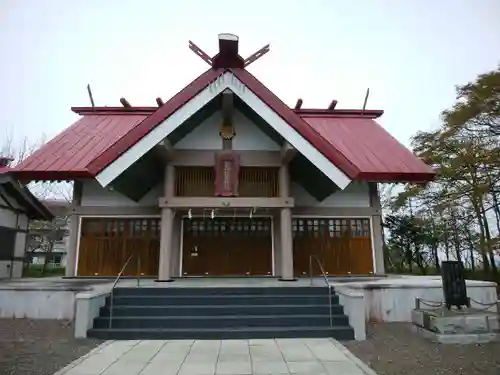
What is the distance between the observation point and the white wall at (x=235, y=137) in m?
9.50

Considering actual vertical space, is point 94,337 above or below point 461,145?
below

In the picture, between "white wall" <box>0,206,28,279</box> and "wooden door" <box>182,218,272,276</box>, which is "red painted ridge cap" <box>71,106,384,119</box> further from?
"wooden door" <box>182,218,272,276</box>

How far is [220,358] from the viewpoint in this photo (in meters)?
4.95

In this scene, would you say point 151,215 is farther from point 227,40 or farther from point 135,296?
point 227,40

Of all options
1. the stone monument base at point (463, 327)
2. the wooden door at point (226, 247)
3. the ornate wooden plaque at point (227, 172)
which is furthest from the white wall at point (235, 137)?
the stone monument base at point (463, 327)

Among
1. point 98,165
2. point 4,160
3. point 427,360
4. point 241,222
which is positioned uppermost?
point 4,160

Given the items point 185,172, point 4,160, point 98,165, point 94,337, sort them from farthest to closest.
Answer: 1. point 4,160
2. point 185,172
3. point 98,165
4. point 94,337

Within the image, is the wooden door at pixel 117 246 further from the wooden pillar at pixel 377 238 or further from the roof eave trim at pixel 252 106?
the wooden pillar at pixel 377 238

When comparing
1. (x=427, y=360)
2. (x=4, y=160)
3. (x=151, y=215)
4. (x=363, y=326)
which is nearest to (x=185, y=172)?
(x=151, y=215)

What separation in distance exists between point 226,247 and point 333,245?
3247mm

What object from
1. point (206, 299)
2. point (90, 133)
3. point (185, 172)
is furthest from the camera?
point (90, 133)

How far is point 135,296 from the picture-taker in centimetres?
700

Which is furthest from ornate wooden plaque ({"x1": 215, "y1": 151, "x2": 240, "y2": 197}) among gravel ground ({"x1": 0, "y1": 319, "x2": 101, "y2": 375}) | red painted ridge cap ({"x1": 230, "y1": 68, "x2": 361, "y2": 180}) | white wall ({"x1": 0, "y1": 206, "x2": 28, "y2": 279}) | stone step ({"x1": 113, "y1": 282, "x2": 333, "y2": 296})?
white wall ({"x1": 0, "y1": 206, "x2": 28, "y2": 279})

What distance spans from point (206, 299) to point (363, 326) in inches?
115
